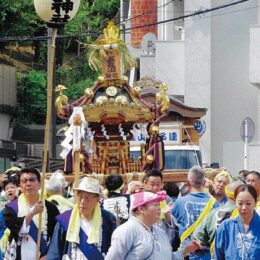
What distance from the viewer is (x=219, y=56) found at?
107 ft

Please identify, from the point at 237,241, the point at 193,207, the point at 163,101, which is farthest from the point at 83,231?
the point at 163,101

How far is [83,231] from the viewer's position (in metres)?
9.07

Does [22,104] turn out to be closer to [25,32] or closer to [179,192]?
[25,32]

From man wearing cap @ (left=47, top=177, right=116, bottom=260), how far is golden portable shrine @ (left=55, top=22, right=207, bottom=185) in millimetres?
13048

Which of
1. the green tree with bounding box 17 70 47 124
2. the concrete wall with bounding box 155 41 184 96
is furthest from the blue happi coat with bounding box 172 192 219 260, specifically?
the green tree with bounding box 17 70 47 124

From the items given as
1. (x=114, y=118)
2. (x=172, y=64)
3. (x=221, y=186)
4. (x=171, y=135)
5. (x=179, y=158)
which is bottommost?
(x=221, y=186)

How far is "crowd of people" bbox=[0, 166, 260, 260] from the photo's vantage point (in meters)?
8.34

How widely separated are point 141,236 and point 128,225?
0.14 metres

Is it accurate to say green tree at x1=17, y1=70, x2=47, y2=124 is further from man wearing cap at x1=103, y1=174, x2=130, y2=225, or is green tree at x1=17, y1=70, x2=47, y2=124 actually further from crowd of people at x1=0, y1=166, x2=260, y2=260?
crowd of people at x1=0, y1=166, x2=260, y2=260

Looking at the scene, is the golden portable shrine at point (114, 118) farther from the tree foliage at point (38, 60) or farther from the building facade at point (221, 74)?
the tree foliage at point (38, 60)

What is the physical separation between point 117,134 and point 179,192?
9.02 metres

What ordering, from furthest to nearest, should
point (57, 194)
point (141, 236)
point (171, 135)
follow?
point (171, 135) → point (57, 194) → point (141, 236)

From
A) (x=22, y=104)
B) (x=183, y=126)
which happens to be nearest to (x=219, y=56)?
(x=183, y=126)

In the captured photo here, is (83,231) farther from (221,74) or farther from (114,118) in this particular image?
(221,74)
